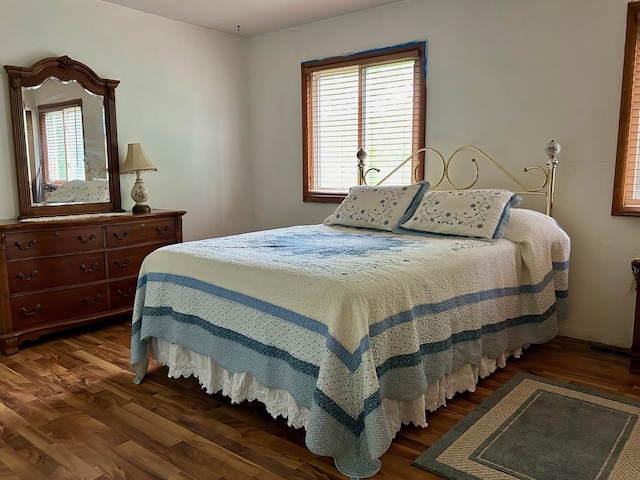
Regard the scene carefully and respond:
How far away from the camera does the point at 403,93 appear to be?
13.2ft

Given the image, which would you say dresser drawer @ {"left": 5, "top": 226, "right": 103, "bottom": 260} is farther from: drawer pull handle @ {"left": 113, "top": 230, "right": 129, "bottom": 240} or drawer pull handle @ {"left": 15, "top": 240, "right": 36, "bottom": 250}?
drawer pull handle @ {"left": 113, "top": 230, "right": 129, "bottom": 240}

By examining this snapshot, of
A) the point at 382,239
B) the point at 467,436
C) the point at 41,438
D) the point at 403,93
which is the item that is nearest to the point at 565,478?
the point at 467,436

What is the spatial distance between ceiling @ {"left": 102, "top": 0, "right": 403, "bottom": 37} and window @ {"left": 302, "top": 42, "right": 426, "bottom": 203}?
37 cm

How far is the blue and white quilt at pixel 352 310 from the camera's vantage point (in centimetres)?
188

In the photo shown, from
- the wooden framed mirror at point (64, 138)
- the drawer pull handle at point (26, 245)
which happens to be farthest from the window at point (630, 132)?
the drawer pull handle at point (26, 245)

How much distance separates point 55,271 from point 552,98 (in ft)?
11.2

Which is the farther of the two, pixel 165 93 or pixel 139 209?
pixel 165 93

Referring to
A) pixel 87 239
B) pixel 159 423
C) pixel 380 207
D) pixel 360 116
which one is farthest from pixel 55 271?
pixel 360 116

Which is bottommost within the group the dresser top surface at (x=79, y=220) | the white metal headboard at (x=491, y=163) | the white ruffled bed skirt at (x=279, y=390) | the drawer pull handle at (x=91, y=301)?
the white ruffled bed skirt at (x=279, y=390)

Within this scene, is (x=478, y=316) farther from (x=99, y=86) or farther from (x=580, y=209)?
(x=99, y=86)

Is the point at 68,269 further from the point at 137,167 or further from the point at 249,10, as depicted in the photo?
the point at 249,10

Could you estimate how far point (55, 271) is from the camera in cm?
340

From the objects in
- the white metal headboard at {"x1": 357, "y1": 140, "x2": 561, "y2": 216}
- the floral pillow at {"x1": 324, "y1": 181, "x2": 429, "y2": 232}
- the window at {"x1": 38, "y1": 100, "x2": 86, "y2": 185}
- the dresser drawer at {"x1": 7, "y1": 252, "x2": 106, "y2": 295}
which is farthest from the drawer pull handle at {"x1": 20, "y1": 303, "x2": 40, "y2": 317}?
the white metal headboard at {"x1": 357, "y1": 140, "x2": 561, "y2": 216}

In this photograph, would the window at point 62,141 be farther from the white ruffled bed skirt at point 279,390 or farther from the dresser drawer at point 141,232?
the white ruffled bed skirt at point 279,390
